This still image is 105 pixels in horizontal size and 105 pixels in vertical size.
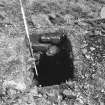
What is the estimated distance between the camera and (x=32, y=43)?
2.27 meters

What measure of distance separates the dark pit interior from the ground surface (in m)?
0.08

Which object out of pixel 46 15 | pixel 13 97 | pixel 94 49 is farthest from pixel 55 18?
pixel 13 97

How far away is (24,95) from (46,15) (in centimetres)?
95

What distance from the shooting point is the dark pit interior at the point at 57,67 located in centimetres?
210

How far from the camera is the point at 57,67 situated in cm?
222

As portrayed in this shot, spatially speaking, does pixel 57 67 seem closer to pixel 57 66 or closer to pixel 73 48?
pixel 57 66

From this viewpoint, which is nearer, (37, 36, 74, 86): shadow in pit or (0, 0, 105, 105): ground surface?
(0, 0, 105, 105): ground surface

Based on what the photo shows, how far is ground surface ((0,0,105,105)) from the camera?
5.95ft

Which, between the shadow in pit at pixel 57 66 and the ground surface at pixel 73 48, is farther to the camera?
the shadow in pit at pixel 57 66

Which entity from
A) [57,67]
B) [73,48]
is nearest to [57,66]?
[57,67]

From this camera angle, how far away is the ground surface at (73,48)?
1.81 meters

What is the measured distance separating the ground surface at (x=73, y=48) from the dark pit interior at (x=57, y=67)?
8cm

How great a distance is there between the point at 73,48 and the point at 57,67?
24 cm

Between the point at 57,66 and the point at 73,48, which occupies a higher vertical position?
the point at 73,48
